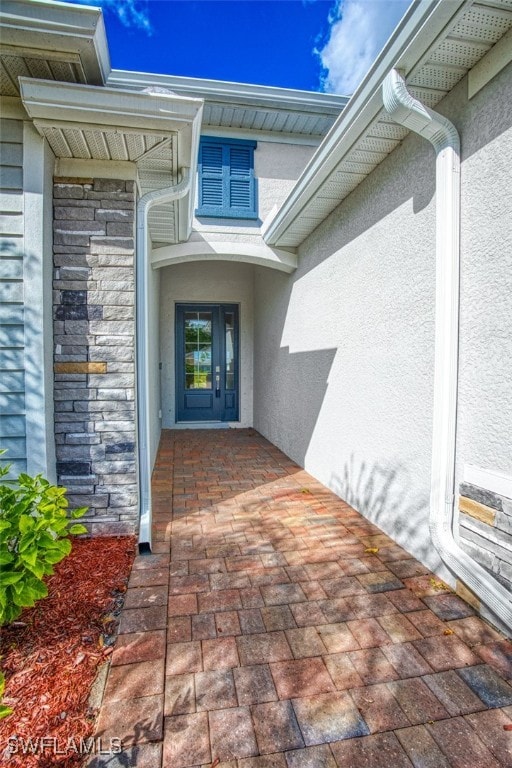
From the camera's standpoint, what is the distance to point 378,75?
2391 millimetres

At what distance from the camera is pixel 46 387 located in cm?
285

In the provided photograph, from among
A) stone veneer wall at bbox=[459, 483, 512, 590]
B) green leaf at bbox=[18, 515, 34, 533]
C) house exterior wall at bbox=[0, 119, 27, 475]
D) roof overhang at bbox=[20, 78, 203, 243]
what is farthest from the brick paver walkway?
roof overhang at bbox=[20, 78, 203, 243]

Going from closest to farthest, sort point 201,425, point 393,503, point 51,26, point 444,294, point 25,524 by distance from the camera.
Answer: point 25,524 → point 51,26 → point 444,294 → point 393,503 → point 201,425

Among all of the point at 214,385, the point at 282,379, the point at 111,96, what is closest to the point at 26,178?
the point at 111,96

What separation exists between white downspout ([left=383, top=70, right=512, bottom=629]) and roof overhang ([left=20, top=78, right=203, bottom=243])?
1295 millimetres

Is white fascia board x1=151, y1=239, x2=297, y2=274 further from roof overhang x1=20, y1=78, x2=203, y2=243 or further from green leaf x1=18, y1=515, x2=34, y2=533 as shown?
green leaf x1=18, y1=515, x2=34, y2=533

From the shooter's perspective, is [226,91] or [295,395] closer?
[226,91]

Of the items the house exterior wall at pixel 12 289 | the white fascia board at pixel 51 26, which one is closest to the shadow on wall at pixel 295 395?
the house exterior wall at pixel 12 289

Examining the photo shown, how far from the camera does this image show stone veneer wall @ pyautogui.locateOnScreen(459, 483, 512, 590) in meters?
2.05

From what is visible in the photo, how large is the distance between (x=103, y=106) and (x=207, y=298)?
18.5ft

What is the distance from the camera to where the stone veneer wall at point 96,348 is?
3.02 meters

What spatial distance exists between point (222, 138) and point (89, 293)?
3963mm

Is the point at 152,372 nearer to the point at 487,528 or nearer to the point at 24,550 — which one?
the point at 24,550

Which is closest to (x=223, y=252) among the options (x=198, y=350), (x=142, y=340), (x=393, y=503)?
(x=142, y=340)
